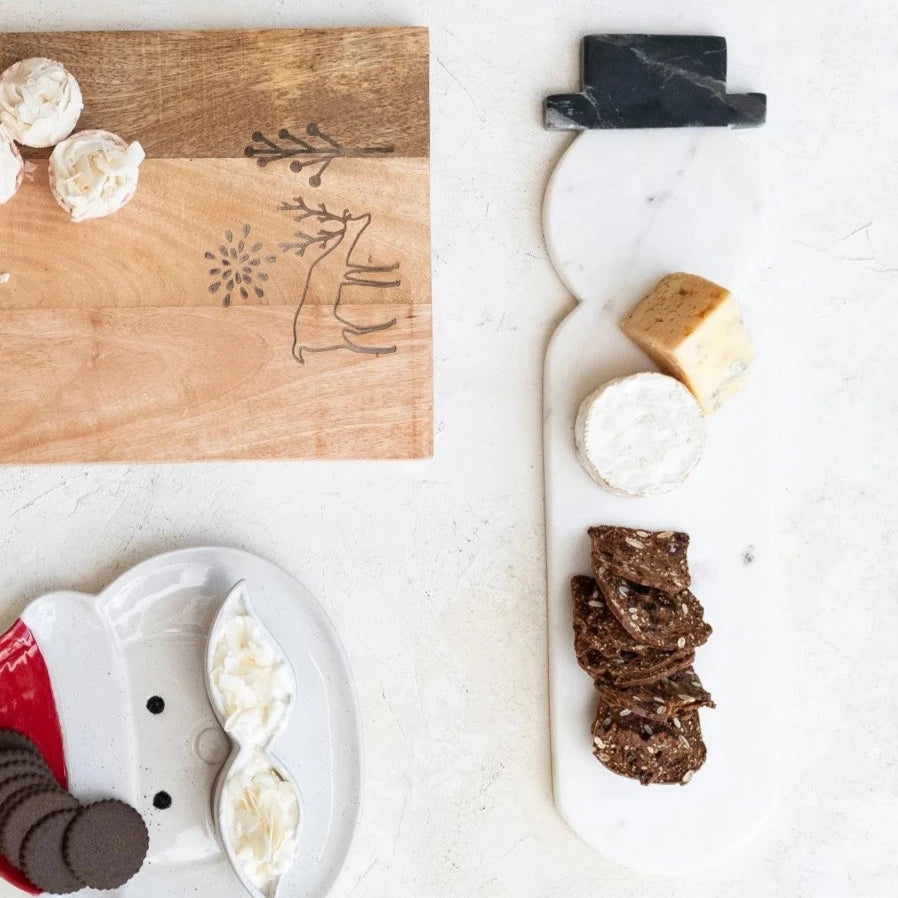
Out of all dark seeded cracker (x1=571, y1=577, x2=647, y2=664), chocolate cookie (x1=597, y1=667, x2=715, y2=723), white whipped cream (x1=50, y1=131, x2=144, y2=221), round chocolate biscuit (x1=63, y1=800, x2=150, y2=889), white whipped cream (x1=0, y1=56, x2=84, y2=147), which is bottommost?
round chocolate biscuit (x1=63, y1=800, x2=150, y2=889)

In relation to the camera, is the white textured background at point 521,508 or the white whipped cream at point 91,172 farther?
the white textured background at point 521,508

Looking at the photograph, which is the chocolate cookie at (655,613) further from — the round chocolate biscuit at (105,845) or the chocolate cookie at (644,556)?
the round chocolate biscuit at (105,845)

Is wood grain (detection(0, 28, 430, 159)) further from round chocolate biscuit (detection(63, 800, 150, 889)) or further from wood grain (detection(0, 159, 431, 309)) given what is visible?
round chocolate biscuit (detection(63, 800, 150, 889))

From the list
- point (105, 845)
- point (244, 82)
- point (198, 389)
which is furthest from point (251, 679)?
point (244, 82)

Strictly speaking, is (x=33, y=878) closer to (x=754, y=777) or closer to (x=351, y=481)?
(x=351, y=481)

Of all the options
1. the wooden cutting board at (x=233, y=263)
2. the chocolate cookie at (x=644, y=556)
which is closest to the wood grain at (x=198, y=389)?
the wooden cutting board at (x=233, y=263)

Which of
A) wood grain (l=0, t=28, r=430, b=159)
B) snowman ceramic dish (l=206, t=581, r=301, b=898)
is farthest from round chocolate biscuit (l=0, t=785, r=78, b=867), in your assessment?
wood grain (l=0, t=28, r=430, b=159)
